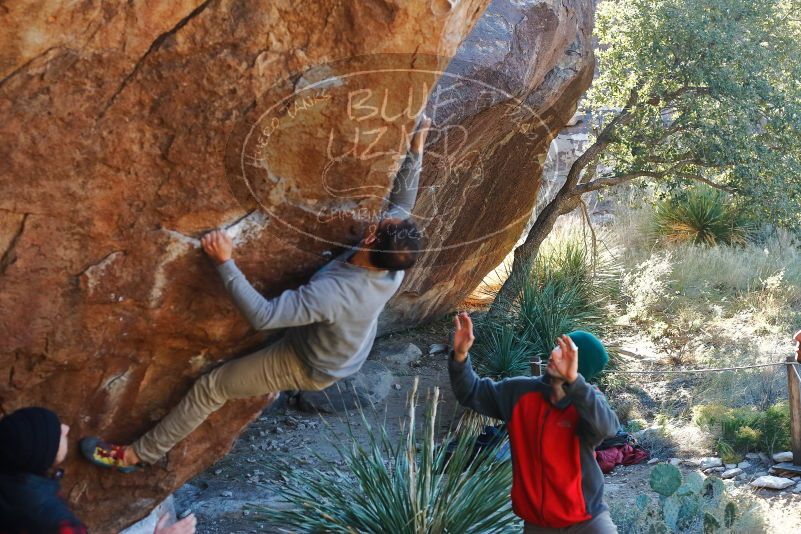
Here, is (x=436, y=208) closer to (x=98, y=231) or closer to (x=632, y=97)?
(x=632, y=97)

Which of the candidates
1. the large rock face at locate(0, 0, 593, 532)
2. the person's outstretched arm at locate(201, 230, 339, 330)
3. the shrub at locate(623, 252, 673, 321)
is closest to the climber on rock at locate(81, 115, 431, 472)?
the person's outstretched arm at locate(201, 230, 339, 330)

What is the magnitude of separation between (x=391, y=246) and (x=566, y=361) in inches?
33.2

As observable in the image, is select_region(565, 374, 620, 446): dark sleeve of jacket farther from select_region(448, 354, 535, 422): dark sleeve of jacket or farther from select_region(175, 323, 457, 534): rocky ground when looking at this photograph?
select_region(175, 323, 457, 534): rocky ground

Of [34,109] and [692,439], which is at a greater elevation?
[34,109]

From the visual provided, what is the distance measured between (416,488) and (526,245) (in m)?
6.59

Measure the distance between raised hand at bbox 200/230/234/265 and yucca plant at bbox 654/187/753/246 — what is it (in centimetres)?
1140

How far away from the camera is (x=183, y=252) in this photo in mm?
3977

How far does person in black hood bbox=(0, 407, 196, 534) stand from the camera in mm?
2977

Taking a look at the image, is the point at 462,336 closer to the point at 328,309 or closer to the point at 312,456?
the point at 328,309

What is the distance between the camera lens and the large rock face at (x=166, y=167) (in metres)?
3.61

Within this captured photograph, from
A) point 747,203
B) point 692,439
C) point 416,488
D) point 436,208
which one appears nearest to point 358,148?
point 416,488

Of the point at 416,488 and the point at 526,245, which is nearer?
the point at 416,488

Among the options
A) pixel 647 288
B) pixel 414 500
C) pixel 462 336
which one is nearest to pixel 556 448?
pixel 462 336

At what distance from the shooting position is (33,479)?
308cm
